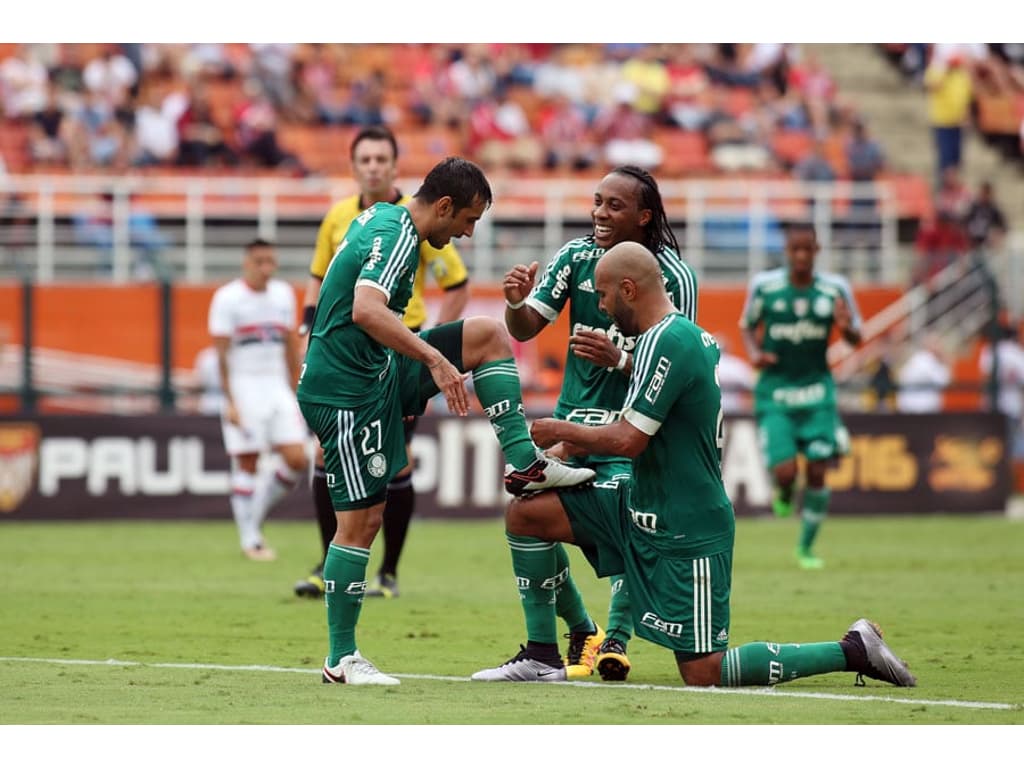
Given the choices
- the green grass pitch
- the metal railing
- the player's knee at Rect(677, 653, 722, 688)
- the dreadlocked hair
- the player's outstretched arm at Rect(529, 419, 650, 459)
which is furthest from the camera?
the metal railing

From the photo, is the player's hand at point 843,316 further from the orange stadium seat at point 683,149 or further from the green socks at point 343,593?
the orange stadium seat at point 683,149

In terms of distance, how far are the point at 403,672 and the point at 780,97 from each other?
21.5 m

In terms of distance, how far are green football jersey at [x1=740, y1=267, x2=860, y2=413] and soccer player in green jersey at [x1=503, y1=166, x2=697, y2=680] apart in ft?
20.0

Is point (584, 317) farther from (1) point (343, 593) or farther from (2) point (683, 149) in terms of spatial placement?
(2) point (683, 149)

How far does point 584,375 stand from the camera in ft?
→ 28.6

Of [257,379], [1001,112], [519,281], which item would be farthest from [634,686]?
[1001,112]

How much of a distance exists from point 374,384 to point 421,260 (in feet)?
11.4

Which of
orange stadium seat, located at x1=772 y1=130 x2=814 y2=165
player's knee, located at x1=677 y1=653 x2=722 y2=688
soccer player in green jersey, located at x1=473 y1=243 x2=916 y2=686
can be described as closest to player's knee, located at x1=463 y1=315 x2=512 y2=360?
soccer player in green jersey, located at x1=473 y1=243 x2=916 y2=686

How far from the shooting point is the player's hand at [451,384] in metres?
7.70

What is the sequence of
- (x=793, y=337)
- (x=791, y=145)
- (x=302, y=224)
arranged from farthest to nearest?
(x=791, y=145), (x=302, y=224), (x=793, y=337)

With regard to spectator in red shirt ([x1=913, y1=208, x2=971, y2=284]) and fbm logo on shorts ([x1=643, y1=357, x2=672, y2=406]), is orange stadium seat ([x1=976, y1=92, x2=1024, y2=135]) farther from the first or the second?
fbm logo on shorts ([x1=643, y1=357, x2=672, y2=406])

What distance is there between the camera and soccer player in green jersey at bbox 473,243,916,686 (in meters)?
7.63

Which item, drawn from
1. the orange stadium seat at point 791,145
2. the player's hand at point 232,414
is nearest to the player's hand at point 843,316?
the player's hand at point 232,414

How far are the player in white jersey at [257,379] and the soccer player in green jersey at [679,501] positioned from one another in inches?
295
